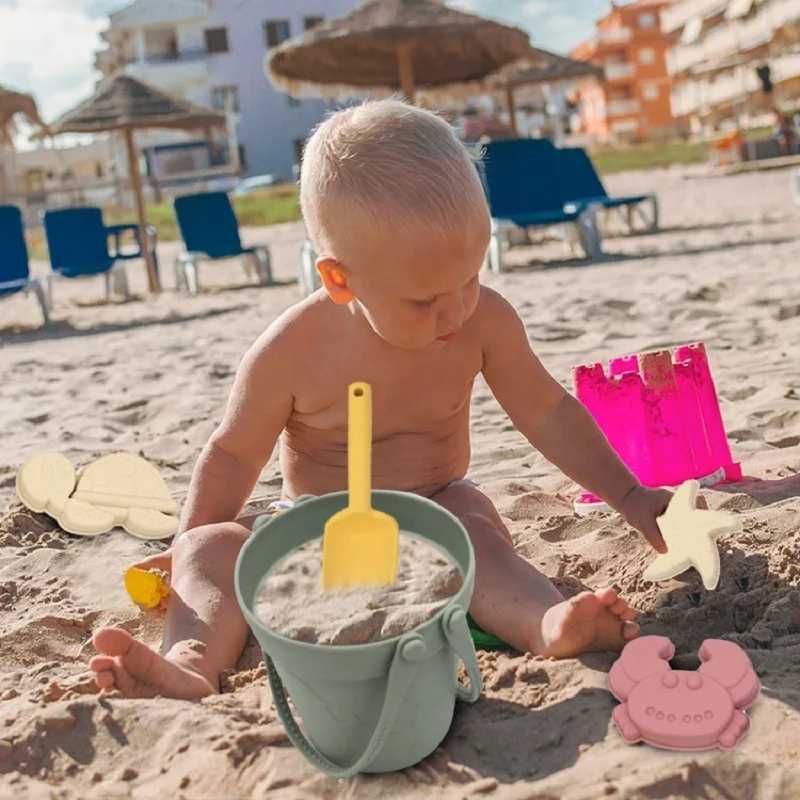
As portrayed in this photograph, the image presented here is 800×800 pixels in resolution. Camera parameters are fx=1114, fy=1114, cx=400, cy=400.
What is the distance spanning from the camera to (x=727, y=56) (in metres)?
25.5

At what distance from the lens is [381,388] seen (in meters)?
1.78

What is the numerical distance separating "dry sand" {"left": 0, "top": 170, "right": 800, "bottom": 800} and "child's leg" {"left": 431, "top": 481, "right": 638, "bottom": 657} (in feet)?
0.10

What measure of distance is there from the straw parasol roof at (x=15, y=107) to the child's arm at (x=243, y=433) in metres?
12.3

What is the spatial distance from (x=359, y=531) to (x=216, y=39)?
115 ft

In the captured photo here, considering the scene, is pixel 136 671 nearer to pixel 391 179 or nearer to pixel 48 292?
pixel 391 179

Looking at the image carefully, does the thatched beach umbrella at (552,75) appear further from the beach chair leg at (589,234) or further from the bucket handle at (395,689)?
the bucket handle at (395,689)

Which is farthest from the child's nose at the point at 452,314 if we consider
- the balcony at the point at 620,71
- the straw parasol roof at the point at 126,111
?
the balcony at the point at 620,71

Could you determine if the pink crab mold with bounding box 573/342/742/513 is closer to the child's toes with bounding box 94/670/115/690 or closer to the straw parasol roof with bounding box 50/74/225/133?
the child's toes with bounding box 94/670/115/690

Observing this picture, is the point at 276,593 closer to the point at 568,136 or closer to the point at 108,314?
the point at 108,314

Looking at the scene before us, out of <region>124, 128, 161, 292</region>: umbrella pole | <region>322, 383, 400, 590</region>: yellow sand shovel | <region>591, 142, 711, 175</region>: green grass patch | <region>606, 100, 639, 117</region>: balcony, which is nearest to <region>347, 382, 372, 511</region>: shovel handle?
<region>322, 383, 400, 590</region>: yellow sand shovel

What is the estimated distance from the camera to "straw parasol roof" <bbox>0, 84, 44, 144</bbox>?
1302cm

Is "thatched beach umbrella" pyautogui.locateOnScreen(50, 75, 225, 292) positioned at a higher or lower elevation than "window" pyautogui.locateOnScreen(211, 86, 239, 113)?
lower

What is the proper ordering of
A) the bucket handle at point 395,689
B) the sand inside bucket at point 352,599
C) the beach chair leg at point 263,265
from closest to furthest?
1. the bucket handle at point 395,689
2. the sand inside bucket at point 352,599
3. the beach chair leg at point 263,265

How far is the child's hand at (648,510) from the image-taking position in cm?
172
